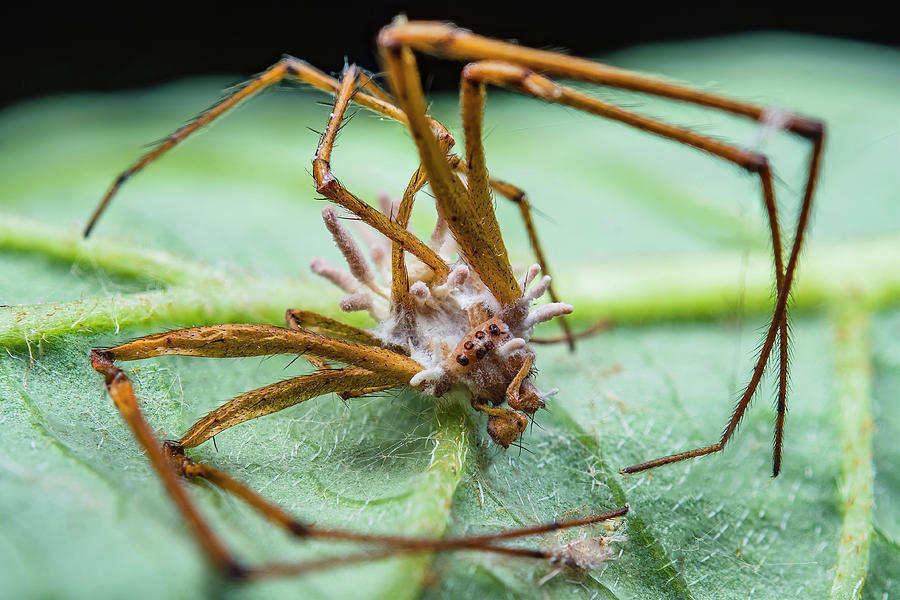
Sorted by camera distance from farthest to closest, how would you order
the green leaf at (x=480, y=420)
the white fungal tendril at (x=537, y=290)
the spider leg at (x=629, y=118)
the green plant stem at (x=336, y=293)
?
the green plant stem at (x=336, y=293) → the white fungal tendril at (x=537, y=290) → the spider leg at (x=629, y=118) → the green leaf at (x=480, y=420)

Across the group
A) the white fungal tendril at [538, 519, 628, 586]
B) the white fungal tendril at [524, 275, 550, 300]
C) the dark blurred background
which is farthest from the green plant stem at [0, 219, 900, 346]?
the dark blurred background

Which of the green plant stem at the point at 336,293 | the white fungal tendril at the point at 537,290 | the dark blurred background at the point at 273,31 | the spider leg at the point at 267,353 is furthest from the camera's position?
the dark blurred background at the point at 273,31

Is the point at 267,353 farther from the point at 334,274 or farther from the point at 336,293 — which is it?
the point at 336,293

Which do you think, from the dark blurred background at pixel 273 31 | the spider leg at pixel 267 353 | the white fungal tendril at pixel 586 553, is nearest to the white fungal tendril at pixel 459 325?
the spider leg at pixel 267 353

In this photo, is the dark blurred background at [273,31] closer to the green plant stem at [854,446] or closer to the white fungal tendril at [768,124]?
the green plant stem at [854,446]

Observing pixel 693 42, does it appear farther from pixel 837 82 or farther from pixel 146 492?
pixel 146 492

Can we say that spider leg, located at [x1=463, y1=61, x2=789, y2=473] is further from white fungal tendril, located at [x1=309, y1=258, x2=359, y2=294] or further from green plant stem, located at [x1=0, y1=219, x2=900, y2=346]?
white fungal tendril, located at [x1=309, y1=258, x2=359, y2=294]

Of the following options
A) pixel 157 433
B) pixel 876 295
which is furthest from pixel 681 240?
pixel 157 433
